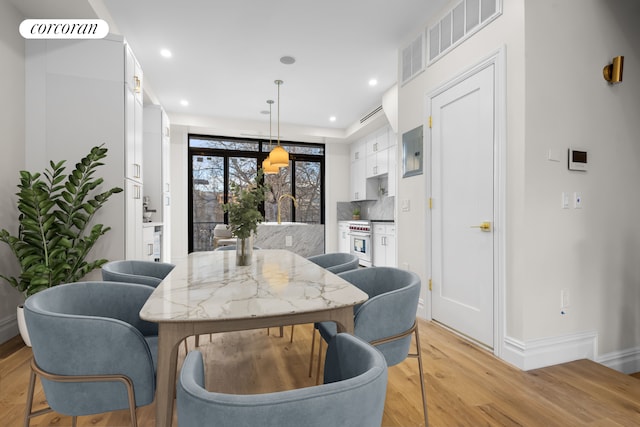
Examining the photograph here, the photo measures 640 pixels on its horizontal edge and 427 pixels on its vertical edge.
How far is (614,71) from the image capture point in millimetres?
2285

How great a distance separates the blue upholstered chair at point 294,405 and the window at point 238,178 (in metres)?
5.59

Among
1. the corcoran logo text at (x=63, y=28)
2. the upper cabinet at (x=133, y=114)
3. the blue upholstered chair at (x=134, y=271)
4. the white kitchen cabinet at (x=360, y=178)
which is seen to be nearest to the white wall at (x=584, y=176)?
the blue upholstered chair at (x=134, y=271)

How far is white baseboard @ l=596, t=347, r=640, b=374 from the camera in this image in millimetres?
2293

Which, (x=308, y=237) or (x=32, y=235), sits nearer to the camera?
(x=32, y=235)

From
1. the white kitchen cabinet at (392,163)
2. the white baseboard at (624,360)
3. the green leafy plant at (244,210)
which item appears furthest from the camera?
the white kitchen cabinet at (392,163)

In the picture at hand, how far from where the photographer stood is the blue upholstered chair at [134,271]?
170 centimetres

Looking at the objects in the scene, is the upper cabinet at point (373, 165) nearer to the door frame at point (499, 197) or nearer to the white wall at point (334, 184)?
the white wall at point (334, 184)

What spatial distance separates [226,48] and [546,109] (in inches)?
126

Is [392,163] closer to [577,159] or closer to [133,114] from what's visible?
[577,159]

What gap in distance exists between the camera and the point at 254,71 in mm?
4184

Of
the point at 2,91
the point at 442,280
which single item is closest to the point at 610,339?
the point at 442,280

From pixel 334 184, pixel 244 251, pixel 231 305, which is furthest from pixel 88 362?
pixel 334 184

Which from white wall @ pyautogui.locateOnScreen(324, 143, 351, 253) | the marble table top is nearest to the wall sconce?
the marble table top

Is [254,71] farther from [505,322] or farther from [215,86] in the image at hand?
[505,322]
